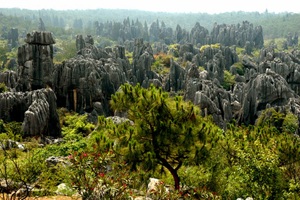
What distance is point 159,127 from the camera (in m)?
12.2

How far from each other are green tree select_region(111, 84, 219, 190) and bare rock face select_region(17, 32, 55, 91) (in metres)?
26.4

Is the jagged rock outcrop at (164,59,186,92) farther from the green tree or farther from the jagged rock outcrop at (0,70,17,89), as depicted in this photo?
the green tree

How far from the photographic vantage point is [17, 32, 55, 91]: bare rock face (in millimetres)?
36312

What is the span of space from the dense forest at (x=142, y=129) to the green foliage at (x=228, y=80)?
354mm

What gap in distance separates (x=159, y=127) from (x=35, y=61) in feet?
90.6

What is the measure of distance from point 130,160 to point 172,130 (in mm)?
1700

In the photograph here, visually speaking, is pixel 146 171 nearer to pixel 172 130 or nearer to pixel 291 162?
pixel 172 130

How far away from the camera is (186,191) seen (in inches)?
474

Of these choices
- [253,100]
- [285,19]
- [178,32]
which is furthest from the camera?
[285,19]

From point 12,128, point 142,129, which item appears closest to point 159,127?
point 142,129

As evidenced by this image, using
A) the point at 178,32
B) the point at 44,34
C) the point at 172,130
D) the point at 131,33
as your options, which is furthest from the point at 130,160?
the point at 131,33

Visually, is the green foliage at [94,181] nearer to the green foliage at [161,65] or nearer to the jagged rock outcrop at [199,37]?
the green foliage at [161,65]

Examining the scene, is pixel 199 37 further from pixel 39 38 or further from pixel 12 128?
pixel 12 128

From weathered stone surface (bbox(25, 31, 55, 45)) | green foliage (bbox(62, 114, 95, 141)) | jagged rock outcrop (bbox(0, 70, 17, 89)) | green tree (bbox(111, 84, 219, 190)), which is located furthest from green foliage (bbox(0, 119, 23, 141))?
green tree (bbox(111, 84, 219, 190))
